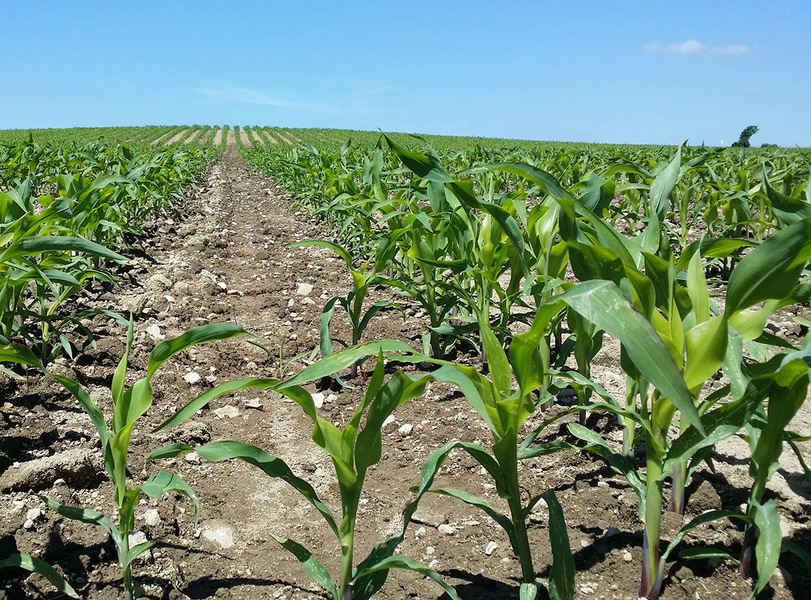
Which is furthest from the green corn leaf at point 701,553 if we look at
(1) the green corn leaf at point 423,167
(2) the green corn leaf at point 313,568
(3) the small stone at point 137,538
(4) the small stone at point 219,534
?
(3) the small stone at point 137,538

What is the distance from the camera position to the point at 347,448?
123 centimetres

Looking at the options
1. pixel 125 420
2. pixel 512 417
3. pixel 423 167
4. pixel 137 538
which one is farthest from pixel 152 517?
pixel 423 167

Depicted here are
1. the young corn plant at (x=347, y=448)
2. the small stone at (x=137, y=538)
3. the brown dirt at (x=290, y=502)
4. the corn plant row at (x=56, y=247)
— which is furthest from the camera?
the corn plant row at (x=56, y=247)

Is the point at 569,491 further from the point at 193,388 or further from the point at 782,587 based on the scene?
the point at 193,388

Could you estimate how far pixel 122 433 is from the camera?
126 cm

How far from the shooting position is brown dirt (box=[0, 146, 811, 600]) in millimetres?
1482

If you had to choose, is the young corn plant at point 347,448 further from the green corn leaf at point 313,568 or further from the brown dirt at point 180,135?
the brown dirt at point 180,135

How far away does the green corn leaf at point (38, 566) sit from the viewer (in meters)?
1.34

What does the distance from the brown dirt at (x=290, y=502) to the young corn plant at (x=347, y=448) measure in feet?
0.70

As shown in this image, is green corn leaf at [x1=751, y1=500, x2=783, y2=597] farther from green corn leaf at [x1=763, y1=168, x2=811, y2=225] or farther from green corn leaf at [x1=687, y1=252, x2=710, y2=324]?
green corn leaf at [x1=763, y1=168, x2=811, y2=225]

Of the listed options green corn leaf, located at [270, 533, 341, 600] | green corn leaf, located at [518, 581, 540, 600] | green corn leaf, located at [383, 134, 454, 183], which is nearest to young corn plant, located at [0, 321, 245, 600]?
green corn leaf, located at [270, 533, 341, 600]

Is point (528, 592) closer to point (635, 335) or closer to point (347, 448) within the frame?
point (347, 448)

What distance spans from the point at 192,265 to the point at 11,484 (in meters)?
3.27

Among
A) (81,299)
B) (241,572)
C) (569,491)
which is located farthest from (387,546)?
(81,299)
